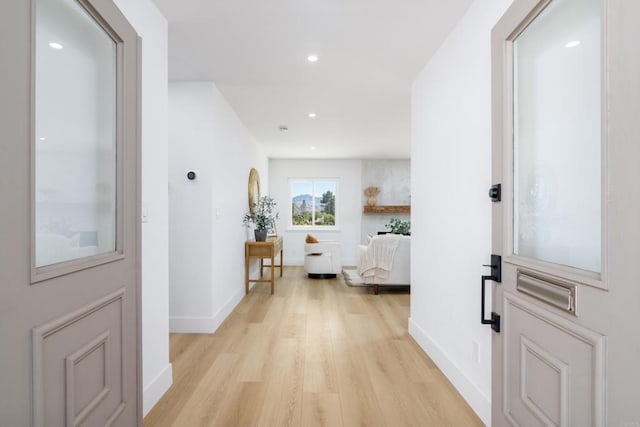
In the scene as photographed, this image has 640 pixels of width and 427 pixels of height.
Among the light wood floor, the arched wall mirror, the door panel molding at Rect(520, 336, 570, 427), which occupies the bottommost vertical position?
the light wood floor

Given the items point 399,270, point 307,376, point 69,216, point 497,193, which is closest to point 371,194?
point 399,270

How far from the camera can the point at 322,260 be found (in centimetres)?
614

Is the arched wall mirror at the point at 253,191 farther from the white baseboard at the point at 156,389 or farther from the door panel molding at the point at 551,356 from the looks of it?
the door panel molding at the point at 551,356

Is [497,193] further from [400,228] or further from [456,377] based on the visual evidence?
[400,228]

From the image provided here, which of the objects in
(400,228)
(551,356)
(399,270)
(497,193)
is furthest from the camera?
(400,228)

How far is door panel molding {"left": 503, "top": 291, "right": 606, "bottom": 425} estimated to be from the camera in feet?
2.97

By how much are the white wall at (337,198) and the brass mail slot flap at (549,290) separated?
695 centimetres

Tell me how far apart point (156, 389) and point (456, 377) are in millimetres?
1883

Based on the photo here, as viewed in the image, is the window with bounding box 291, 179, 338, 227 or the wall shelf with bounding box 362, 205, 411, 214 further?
the window with bounding box 291, 179, 338, 227

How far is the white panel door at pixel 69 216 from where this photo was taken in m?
0.89

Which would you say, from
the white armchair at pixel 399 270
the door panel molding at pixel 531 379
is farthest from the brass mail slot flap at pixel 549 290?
the white armchair at pixel 399 270

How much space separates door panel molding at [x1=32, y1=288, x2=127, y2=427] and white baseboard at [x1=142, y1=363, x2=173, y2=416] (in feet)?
2.06

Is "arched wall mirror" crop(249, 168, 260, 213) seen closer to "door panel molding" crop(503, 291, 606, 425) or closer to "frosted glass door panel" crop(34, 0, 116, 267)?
"frosted glass door panel" crop(34, 0, 116, 267)

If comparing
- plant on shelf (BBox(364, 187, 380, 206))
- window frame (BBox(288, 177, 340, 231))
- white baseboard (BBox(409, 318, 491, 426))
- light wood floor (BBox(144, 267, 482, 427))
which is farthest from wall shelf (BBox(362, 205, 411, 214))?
white baseboard (BBox(409, 318, 491, 426))
